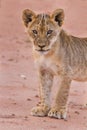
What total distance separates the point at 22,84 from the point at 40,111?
7.52ft

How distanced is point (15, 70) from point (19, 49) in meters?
2.88

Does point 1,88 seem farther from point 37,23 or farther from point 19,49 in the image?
point 19,49

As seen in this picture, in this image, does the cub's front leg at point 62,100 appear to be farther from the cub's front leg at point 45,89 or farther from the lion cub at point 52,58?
the cub's front leg at point 45,89

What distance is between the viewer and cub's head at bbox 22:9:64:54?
350 inches

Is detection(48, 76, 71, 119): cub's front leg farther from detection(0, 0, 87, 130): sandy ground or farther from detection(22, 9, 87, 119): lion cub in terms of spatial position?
detection(0, 0, 87, 130): sandy ground

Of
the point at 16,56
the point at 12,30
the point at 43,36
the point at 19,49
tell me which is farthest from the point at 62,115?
the point at 12,30

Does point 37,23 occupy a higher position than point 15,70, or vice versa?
point 37,23

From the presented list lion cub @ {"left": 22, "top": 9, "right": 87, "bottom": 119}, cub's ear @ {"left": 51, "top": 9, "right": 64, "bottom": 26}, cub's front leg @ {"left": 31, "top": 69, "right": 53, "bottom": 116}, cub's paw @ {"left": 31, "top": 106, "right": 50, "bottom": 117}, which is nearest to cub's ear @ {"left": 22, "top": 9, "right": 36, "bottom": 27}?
lion cub @ {"left": 22, "top": 9, "right": 87, "bottom": 119}

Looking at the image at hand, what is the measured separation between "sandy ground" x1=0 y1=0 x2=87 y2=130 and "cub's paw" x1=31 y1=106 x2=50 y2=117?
9 cm

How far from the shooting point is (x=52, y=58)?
30.1 ft

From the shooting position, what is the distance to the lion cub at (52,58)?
354 inches

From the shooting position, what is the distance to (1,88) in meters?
10.9

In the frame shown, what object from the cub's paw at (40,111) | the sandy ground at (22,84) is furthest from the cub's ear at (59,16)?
the sandy ground at (22,84)

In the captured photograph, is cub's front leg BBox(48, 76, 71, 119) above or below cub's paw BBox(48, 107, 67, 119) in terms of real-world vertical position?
above
